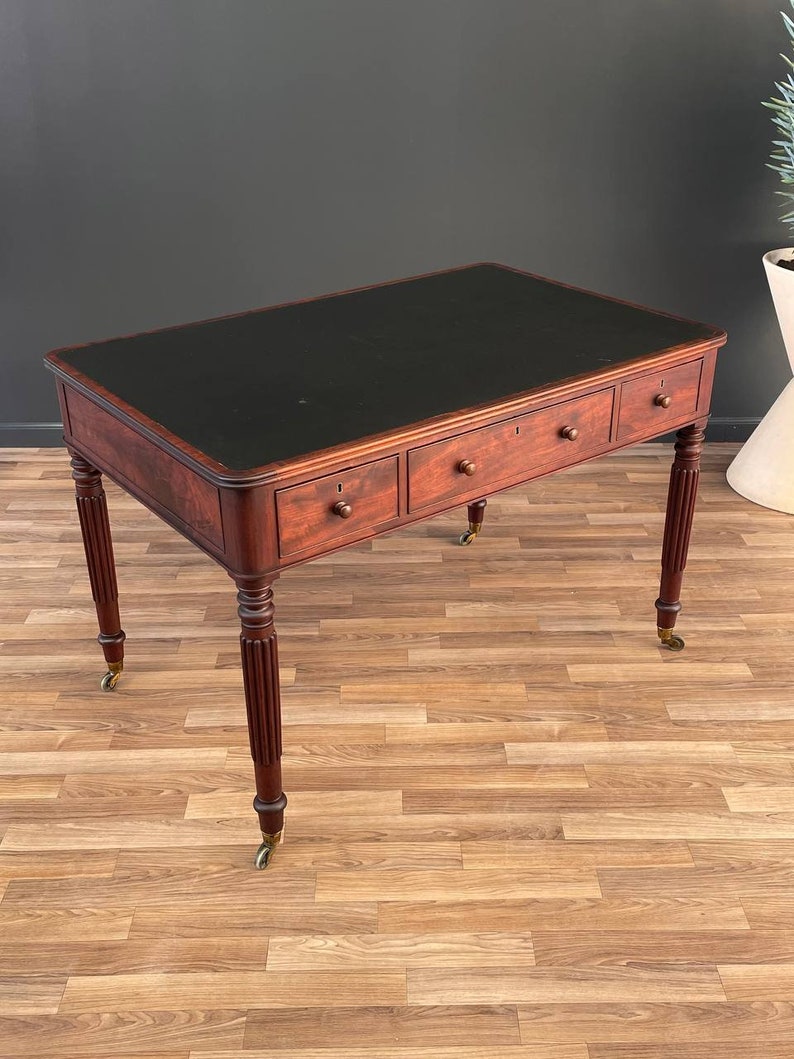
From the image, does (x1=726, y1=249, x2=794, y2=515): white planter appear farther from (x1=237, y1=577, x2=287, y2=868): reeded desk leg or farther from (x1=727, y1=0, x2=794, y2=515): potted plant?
(x1=237, y1=577, x2=287, y2=868): reeded desk leg

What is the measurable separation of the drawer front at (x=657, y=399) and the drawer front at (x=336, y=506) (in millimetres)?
654

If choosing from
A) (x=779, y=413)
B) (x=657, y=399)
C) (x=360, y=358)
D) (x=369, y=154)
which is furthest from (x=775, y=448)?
(x=360, y=358)

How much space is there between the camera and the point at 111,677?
278 cm

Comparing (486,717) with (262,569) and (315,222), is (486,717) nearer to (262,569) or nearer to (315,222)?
(262,569)

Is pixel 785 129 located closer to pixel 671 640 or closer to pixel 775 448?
pixel 775 448

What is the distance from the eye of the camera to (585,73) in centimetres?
360

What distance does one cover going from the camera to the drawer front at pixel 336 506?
1.96m

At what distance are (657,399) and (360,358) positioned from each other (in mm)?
679

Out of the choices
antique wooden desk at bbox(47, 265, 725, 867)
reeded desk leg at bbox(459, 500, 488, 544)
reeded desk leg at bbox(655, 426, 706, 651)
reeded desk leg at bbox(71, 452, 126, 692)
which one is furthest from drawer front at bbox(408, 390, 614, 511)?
reeded desk leg at bbox(459, 500, 488, 544)

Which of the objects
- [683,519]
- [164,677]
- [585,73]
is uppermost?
[585,73]

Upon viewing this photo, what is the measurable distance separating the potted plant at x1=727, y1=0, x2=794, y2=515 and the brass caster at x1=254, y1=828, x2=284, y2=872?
2.16 meters

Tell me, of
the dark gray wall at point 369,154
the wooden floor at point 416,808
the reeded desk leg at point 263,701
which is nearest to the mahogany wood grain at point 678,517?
the wooden floor at point 416,808

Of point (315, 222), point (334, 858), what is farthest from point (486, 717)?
point (315, 222)

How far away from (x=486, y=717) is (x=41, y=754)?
1042mm
